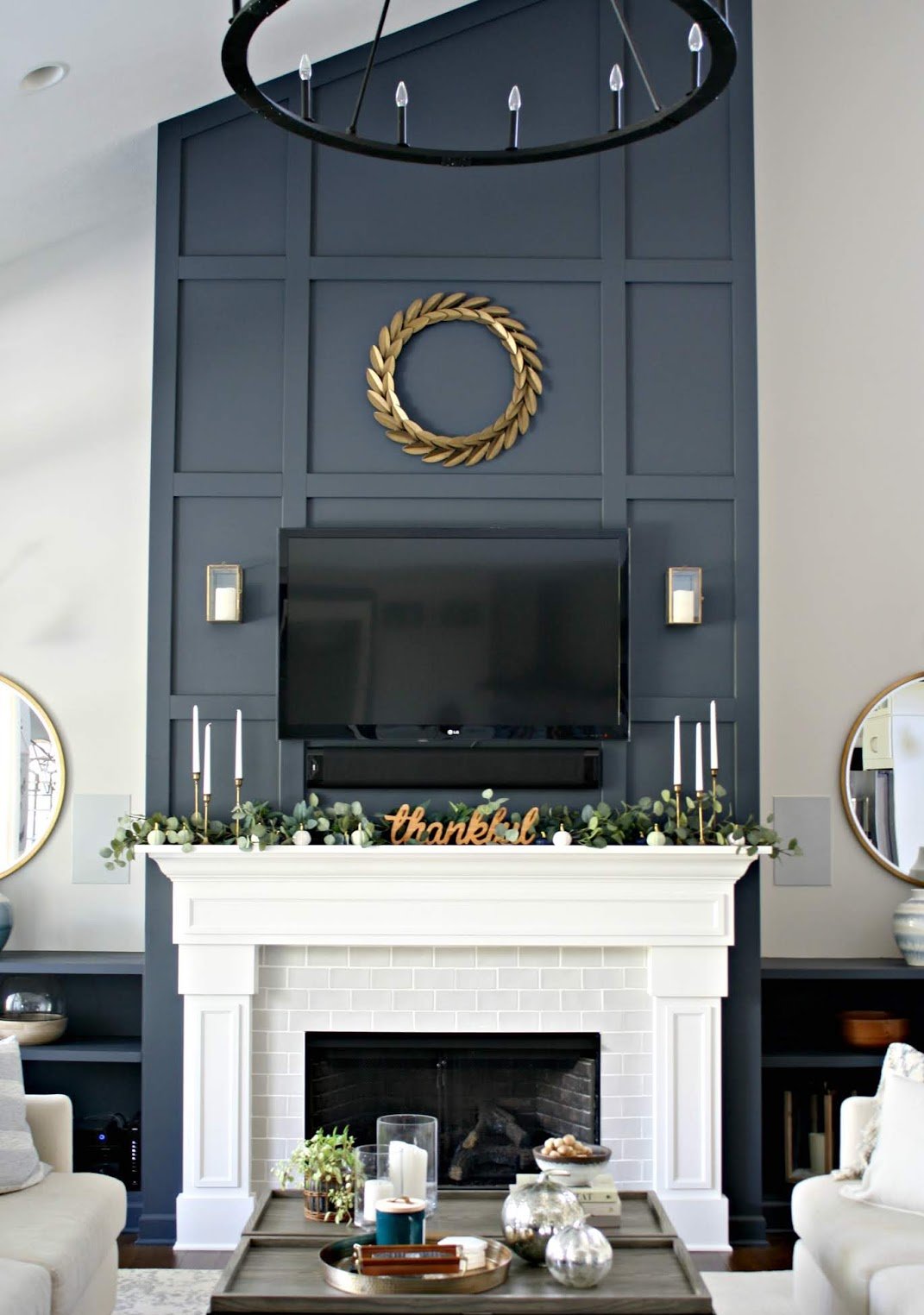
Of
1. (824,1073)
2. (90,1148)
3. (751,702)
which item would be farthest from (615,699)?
(90,1148)

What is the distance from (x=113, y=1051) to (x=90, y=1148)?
0.42 meters

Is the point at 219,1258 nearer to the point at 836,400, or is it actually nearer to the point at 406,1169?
the point at 406,1169

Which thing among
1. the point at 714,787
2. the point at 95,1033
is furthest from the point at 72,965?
the point at 714,787

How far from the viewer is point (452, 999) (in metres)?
4.54

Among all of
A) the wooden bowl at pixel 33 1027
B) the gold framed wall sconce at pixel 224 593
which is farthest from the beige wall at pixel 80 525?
the gold framed wall sconce at pixel 224 593

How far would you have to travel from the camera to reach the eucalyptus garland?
14.6 feet

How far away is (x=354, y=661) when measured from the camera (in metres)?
4.61

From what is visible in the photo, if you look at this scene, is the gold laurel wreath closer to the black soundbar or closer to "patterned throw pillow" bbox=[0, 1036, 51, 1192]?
the black soundbar

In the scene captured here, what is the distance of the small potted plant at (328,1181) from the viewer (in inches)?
126

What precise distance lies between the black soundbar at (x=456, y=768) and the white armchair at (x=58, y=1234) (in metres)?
1.36

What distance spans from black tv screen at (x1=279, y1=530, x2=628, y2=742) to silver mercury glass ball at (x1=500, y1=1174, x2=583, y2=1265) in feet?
6.08

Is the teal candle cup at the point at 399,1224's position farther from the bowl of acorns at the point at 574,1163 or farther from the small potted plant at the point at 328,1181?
the bowl of acorns at the point at 574,1163

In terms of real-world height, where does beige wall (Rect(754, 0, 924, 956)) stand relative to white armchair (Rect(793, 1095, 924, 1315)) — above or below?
above

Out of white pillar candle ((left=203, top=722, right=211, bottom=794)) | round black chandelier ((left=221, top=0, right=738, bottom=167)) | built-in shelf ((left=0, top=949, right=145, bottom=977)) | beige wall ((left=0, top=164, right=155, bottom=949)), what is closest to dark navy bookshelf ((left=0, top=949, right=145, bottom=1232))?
built-in shelf ((left=0, top=949, right=145, bottom=977))
